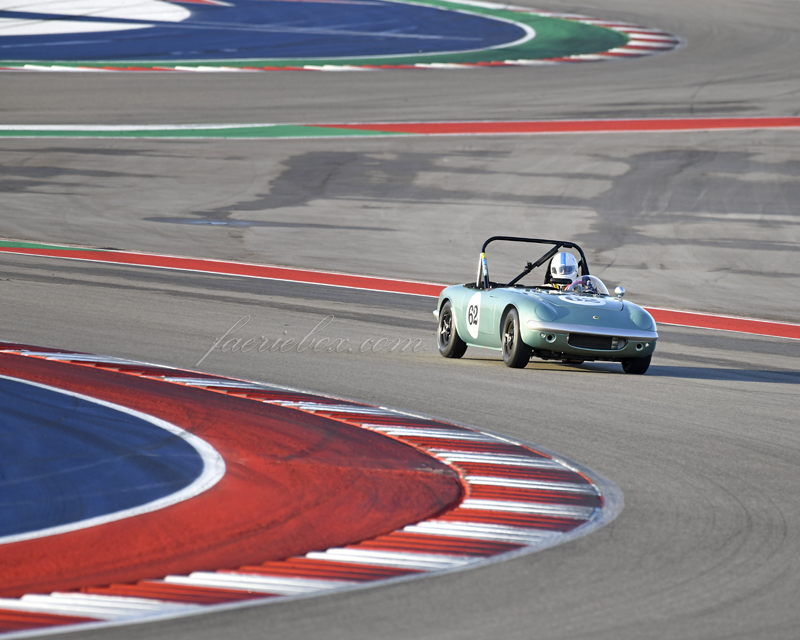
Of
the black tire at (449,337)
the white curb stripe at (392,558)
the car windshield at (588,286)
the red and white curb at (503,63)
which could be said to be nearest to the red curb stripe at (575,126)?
the red and white curb at (503,63)

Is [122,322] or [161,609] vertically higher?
[161,609]

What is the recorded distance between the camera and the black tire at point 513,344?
10664 millimetres

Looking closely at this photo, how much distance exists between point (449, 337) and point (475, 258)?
6.65 meters

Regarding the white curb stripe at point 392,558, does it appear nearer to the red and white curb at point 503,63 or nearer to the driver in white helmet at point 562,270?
the driver in white helmet at point 562,270

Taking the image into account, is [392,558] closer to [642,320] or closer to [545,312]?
[545,312]

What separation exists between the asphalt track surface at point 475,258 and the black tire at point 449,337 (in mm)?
265

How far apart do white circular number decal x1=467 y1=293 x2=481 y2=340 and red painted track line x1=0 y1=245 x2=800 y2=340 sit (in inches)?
154

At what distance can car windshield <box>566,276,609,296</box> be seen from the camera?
11.4m

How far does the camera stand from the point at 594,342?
34.4 feet

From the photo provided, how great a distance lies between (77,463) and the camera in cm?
655

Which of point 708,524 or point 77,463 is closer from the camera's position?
point 708,524

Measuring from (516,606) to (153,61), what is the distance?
29.8 m

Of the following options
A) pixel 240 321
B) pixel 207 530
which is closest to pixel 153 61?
pixel 240 321

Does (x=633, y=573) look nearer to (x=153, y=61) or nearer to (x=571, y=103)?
(x=571, y=103)
